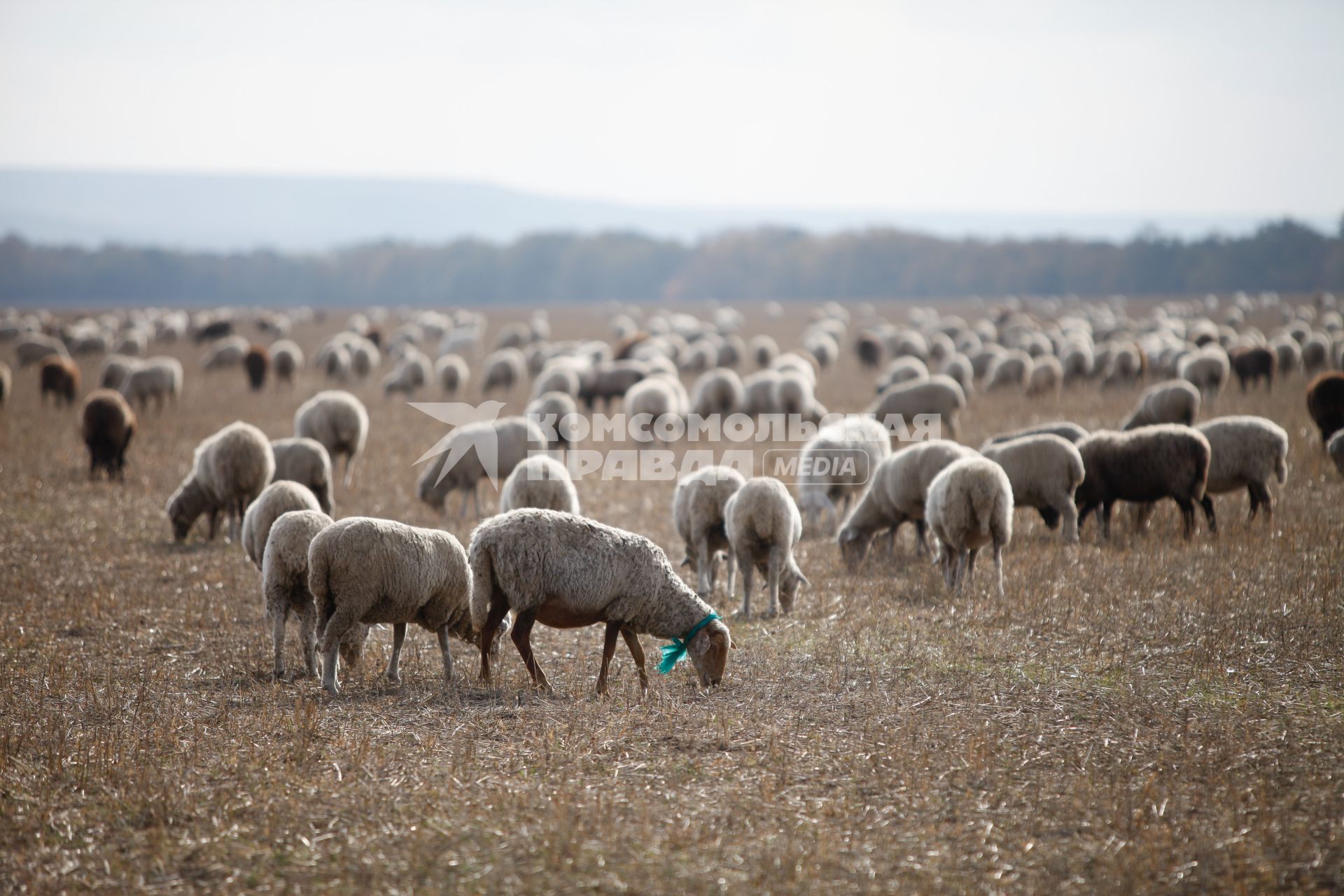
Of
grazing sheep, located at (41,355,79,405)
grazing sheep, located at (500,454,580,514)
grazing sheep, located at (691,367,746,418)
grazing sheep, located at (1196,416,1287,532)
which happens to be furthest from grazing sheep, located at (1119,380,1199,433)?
grazing sheep, located at (41,355,79,405)

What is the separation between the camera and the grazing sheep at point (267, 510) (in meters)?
9.20

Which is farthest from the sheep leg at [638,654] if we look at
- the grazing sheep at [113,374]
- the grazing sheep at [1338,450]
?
the grazing sheep at [113,374]

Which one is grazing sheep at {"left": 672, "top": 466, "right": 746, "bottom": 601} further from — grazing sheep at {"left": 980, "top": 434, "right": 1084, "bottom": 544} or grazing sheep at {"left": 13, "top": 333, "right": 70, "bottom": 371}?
grazing sheep at {"left": 13, "top": 333, "right": 70, "bottom": 371}

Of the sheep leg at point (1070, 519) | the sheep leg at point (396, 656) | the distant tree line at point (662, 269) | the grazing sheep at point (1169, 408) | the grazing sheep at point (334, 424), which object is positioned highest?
the distant tree line at point (662, 269)

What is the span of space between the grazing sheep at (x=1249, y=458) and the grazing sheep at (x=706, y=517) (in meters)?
6.17

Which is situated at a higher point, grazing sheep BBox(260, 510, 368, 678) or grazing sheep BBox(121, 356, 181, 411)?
grazing sheep BBox(121, 356, 181, 411)

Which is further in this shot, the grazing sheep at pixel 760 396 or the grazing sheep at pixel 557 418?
the grazing sheep at pixel 760 396

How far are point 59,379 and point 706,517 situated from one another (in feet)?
72.8

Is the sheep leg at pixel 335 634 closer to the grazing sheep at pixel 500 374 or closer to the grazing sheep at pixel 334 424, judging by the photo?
the grazing sheep at pixel 334 424

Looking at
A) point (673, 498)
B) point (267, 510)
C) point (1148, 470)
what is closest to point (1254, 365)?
point (1148, 470)

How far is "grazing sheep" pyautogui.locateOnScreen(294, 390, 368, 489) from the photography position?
1526 cm

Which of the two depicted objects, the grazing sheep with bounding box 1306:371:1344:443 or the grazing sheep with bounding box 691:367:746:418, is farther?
the grazing sheep with bounding box 691:367:746:418

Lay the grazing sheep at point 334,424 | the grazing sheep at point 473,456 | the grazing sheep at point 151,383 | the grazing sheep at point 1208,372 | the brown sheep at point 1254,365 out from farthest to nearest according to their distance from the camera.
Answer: the brown sheep at point 1254,365
the grazing sheep at point 151,383
the grazing sheep at point 1208,372
the grazing sheep at point 334,424
the grazing sheep at point 473,456

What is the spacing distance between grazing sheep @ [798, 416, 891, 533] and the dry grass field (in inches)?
94.6
